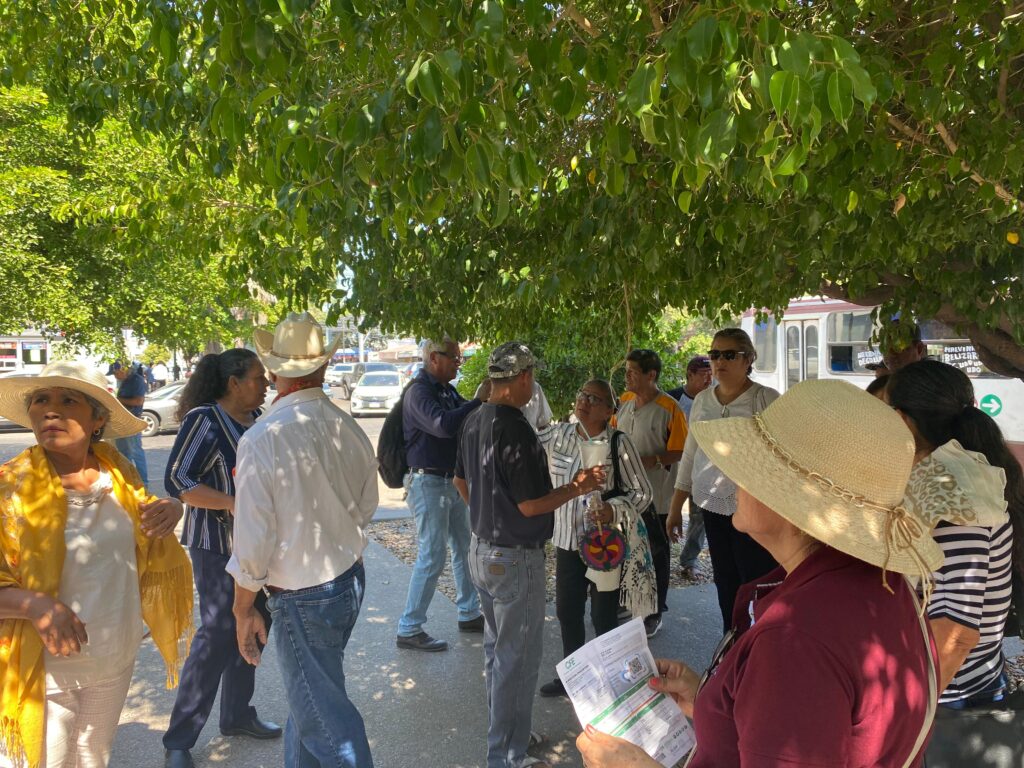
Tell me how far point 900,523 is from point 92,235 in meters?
5.60

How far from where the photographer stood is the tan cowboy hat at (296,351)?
121 inches

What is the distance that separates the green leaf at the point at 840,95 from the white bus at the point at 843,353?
6.98 m

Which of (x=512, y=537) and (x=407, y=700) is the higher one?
(x=512, y=537)

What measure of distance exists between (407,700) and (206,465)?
1.83m

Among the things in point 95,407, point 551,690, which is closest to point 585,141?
point 95,407

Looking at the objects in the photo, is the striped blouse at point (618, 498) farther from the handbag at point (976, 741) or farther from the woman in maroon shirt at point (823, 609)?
the woman in maroon shirt at point (823, 609)

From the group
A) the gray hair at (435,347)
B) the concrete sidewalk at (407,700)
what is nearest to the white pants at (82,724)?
the concrete sidewalk at (407,700)

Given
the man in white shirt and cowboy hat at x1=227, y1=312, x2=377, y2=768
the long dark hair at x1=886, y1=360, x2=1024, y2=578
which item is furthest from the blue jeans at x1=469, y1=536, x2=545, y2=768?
the long dark hair at x1=886, y1=360, x2=1024, y2=578

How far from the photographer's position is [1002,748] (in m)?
2.28

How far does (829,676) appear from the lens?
1230mm

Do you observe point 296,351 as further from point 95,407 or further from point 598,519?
point 598,519

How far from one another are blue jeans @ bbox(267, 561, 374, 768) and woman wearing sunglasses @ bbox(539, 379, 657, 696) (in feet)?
5.41

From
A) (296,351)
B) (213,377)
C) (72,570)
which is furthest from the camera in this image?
(213,377)

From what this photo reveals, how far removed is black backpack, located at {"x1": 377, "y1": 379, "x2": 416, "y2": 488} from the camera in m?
5.34
